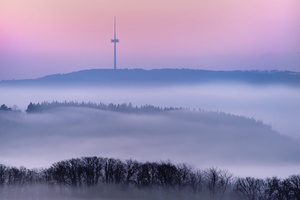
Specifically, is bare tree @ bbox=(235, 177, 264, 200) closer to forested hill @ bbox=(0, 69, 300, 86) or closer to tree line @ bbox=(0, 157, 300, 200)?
tree line @ bbox=(0, 157, 300, 200)

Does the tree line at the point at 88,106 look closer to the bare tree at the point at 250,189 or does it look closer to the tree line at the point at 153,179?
the tree line at the point at 153,179

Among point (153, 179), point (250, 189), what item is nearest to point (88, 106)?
point (153, 179)

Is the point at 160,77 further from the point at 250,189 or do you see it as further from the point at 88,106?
the point at 250,189

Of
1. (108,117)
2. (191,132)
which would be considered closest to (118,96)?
(108,117)

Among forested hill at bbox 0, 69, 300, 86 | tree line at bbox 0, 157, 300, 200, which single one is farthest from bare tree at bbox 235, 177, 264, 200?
forested hill at bbox 0, 69, 300, 86

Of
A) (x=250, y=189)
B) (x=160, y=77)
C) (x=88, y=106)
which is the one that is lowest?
(x=250, y=189)

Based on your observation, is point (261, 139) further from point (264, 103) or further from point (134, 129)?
point (134, 129)

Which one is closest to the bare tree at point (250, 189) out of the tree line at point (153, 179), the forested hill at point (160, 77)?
the tree line at point (153, 179)
